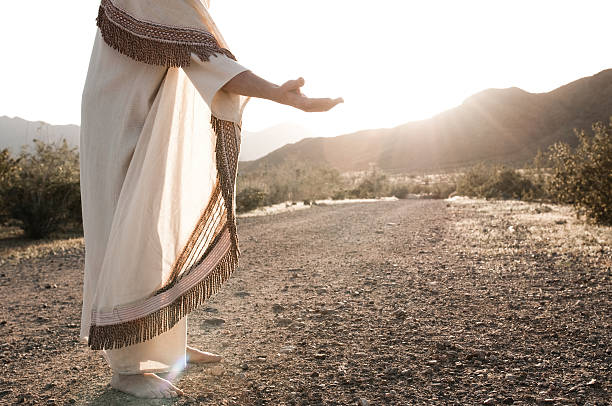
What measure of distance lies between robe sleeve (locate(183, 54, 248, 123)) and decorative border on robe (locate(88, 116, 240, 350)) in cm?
7

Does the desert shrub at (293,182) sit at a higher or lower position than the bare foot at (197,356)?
higher

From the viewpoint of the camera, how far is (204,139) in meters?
2.50

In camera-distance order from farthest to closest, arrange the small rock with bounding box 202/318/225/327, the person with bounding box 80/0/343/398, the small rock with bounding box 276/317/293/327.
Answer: the small rock with bounding box 202/318/225/327
the small rock with bounding box 276/317/293/327
the person with bounding box 80/0/343/398

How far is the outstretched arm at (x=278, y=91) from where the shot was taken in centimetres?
200

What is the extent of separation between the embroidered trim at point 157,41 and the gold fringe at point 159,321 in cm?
88

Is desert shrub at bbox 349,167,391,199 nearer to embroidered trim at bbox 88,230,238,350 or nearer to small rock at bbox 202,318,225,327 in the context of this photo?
small rock at bbox 202,318,225,327

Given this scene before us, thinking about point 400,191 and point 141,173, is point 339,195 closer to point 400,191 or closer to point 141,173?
point 400,191

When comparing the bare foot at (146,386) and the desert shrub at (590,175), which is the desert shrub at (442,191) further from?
the bare foot at (146,386)

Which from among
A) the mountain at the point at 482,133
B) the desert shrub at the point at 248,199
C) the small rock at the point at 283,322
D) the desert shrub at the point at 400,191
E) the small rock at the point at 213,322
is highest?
the mountain at the point at 482,133

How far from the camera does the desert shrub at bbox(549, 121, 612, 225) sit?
8.19 meters

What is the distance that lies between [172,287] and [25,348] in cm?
157

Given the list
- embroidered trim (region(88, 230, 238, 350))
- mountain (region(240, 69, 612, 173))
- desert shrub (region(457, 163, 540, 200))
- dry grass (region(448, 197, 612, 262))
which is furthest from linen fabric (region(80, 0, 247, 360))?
mountain (region(240, 69, 612, 173))

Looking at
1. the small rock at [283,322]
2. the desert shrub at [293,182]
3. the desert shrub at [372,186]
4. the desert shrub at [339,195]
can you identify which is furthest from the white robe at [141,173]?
the desert shrub at [372,186]

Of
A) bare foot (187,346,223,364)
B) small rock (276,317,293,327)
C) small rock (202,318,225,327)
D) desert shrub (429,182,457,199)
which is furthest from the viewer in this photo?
desert shrub (429,182,457,199)
